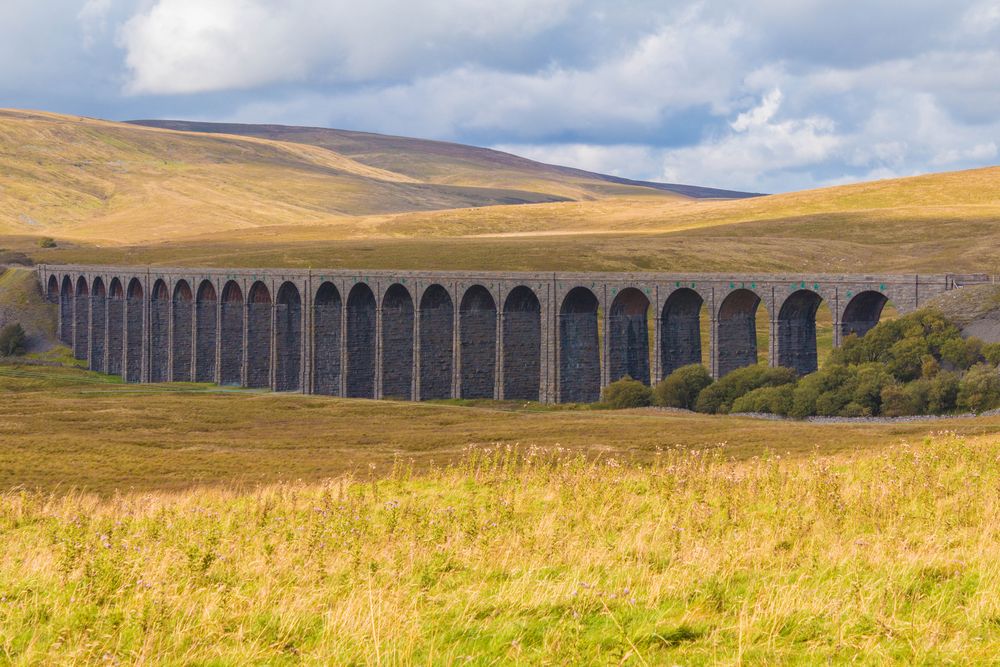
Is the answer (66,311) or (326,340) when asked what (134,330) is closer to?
(66,311)

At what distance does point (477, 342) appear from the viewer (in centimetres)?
7725

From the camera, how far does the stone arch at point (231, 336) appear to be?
3733 inches

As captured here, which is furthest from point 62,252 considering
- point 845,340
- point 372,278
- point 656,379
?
point 845,340

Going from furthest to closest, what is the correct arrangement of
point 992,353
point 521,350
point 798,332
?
point 521,350 < point 798,332 < point 992,353

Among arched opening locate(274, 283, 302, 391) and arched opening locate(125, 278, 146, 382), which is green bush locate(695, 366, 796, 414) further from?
arched opening locate(125, 278, 146, 382)

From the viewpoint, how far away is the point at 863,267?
108438mm

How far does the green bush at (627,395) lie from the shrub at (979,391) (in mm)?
18278

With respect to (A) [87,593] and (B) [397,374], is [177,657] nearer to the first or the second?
(A) [87,593]

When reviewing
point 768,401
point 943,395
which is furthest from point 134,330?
point 943,395

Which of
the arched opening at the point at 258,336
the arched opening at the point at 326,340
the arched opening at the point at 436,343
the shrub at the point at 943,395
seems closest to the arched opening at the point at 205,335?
the arched opening at the point at 258,336

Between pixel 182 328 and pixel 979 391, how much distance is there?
73.4 metres

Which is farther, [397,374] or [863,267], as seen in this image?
[863,267]

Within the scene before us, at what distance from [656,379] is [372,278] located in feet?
87.1

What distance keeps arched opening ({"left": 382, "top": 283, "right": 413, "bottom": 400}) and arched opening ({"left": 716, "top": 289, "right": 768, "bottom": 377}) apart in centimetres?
2649
